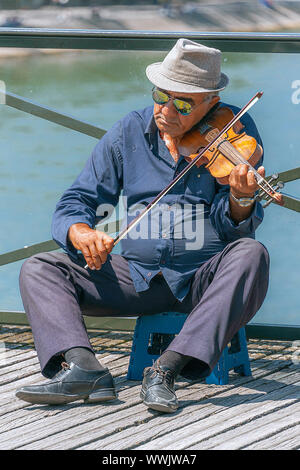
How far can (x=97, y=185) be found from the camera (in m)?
3.02

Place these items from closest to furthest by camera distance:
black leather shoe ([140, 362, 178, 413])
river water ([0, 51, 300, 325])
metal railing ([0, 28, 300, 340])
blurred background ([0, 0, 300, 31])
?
black leather shoe ([140, 362, 178, 413]) → metal railing ([0, 28, 300, 340]) → river water ([0, 51, 300, 325]) → blurred background ([0, 0, 300, 31])

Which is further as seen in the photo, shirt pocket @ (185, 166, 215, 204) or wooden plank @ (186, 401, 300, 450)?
shirt pocket @ (185, 166, 215, 204)

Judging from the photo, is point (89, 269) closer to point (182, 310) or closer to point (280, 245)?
point (182, 310)

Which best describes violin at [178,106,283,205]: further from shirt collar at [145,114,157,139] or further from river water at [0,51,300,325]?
river water at [0,51,300,325]

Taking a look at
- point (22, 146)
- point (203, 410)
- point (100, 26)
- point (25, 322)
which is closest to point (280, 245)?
point (22, 146)

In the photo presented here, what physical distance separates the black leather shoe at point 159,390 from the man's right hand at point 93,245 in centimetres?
37

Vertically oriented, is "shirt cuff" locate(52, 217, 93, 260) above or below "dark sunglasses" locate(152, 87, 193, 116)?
below

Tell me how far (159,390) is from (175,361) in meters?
0.10

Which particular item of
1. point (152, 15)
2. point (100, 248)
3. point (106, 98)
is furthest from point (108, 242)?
point (152, 15)

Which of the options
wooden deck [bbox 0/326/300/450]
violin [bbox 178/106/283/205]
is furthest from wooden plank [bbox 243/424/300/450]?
violin [bbox 178/106/283/205]

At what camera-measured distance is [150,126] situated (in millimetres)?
3002

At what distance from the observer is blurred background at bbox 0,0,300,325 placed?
8.35 m

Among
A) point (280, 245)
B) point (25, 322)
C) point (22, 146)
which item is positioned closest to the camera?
point (25, 322)
